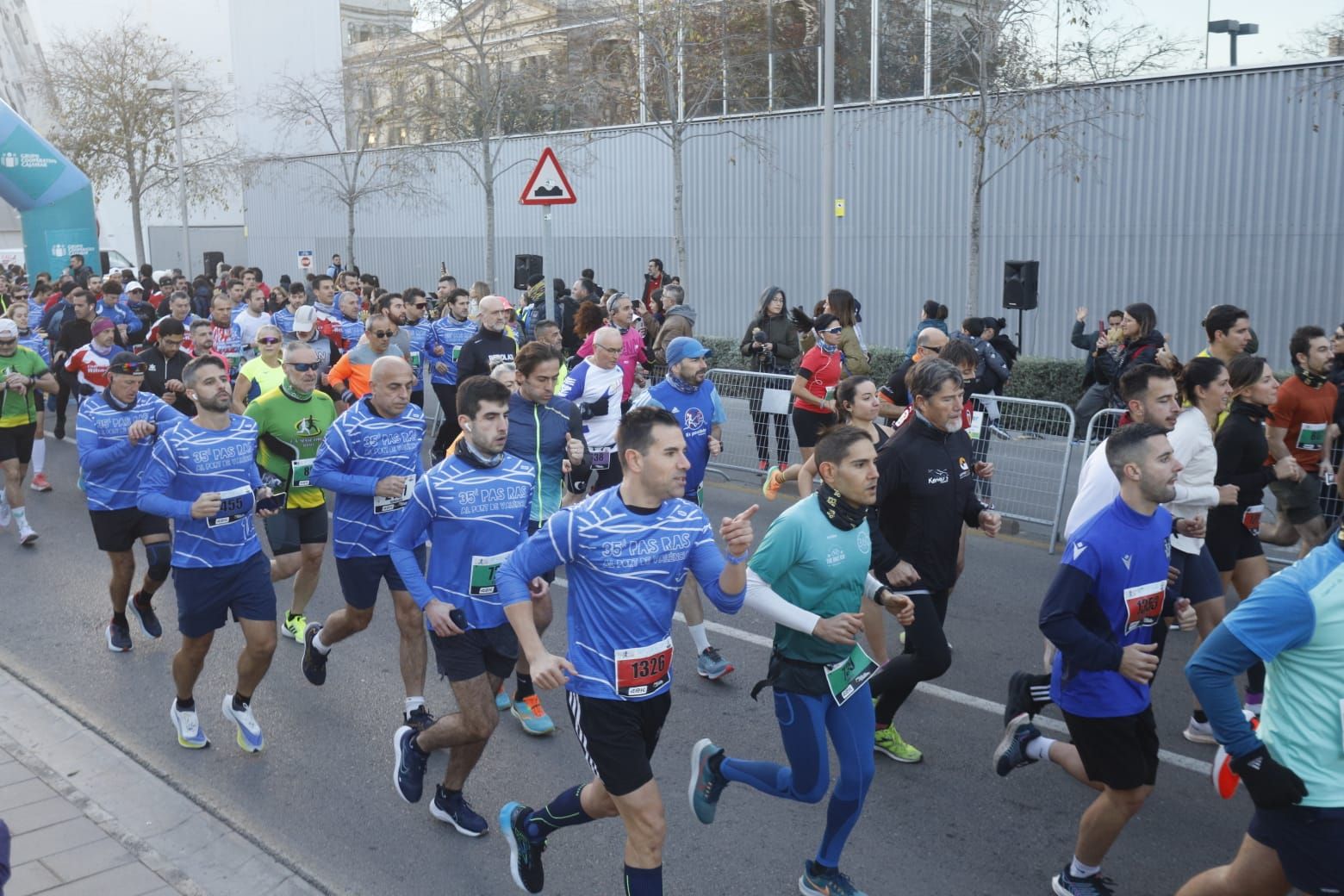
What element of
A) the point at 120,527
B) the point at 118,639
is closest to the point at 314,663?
the point at 118,639

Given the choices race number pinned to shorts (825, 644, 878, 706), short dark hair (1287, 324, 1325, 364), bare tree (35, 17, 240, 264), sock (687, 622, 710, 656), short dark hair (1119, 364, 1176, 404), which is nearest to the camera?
race number pinned to shorts (825, 644, 878, 706)

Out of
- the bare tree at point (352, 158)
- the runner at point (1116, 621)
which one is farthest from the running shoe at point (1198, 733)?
the bare tree at point (352, 158)

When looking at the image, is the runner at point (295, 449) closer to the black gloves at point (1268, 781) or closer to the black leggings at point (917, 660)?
the black leggings at point (917, 660)

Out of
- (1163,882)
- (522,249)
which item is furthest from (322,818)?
(522,249)

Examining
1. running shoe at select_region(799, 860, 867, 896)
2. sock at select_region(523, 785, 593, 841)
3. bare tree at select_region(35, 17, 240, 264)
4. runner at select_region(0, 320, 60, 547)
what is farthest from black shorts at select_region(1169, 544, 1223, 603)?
bare tree at select_region(35, 17, 240, 264)

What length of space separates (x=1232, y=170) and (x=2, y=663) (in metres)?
16.3

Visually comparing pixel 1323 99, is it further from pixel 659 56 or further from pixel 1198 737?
pixel 1198 737

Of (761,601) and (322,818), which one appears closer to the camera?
(761,601)

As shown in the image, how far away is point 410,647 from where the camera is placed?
6.32 meters

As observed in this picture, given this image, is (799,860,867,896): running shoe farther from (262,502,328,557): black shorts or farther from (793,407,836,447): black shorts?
(793,407,836,447): black shorts

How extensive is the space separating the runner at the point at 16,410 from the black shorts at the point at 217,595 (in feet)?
17.7

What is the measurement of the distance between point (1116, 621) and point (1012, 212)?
16.8 m

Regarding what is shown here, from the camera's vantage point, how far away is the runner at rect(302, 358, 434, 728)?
647 centimetres

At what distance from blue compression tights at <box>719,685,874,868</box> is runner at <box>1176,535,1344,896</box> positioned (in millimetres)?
1454
